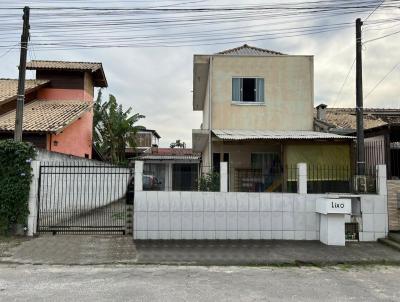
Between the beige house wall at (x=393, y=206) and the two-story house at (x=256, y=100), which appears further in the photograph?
the two-story house at (x=256, y=100)

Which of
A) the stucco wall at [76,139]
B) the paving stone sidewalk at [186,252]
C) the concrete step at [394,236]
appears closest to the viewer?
the paving stone sidewalk at [186,252]

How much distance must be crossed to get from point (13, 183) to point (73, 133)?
366 inches

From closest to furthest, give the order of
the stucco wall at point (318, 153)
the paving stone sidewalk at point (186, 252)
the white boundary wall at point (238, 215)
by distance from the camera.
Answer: the paving stone sidewalk at point (186, 252) < the white boundary wall at point (238, 215) < the stucco wall at point (318, 153)

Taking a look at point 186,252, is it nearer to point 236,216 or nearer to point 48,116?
point 236,216

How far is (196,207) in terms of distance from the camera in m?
11.4

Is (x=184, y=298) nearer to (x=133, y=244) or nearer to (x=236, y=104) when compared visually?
(x=133, y=244)

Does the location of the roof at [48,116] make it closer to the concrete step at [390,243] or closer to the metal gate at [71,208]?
the metal gate at [71,208]

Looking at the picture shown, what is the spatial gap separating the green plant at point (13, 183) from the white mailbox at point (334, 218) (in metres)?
8.24

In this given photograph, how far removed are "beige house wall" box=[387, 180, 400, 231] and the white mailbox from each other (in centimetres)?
186

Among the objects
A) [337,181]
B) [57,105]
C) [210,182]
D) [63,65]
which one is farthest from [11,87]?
[337,181]

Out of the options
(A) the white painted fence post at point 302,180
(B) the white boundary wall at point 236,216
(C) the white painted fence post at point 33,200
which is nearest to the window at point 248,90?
(A) the white painted fence post at point 302,180

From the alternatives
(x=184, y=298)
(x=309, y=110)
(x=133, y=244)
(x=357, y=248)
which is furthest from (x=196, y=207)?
(x=309, y=110)

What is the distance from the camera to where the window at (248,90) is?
16781mm

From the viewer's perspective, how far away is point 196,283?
735cm
